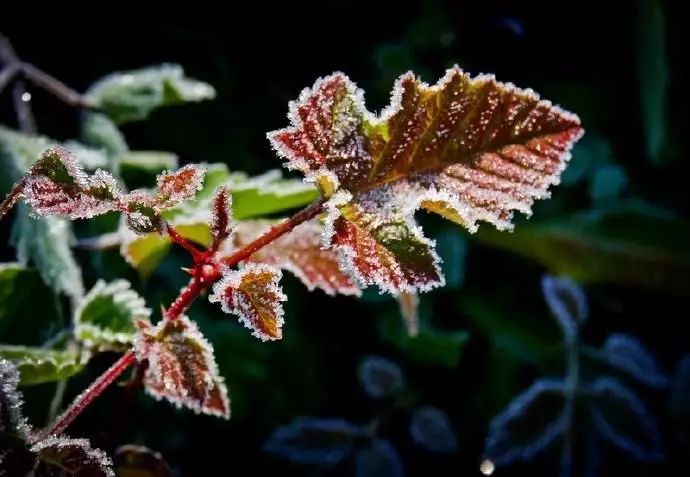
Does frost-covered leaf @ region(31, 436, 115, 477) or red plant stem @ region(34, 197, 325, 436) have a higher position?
red plant stem @ region(34, 197, 325, 436)

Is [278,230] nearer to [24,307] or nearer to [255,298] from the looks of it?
[255,298]

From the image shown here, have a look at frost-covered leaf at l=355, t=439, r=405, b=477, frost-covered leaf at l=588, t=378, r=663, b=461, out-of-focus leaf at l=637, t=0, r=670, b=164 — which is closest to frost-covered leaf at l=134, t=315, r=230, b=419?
frost-covered leaf at l=355, t=439, r=405, b=477

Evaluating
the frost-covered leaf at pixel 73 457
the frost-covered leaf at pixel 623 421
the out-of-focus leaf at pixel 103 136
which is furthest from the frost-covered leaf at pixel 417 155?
the frost-covered leaf at pixel 623 421

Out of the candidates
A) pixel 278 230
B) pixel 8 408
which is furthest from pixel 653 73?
pixel 8 408

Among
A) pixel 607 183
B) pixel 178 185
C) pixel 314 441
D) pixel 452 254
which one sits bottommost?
pixel 314 441

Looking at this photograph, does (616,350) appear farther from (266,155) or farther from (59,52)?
(59,52)

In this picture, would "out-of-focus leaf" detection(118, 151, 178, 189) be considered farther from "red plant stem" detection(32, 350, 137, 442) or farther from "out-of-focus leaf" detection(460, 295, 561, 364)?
"out-of-focus leaf" detection(460, 295, 561, 364)
